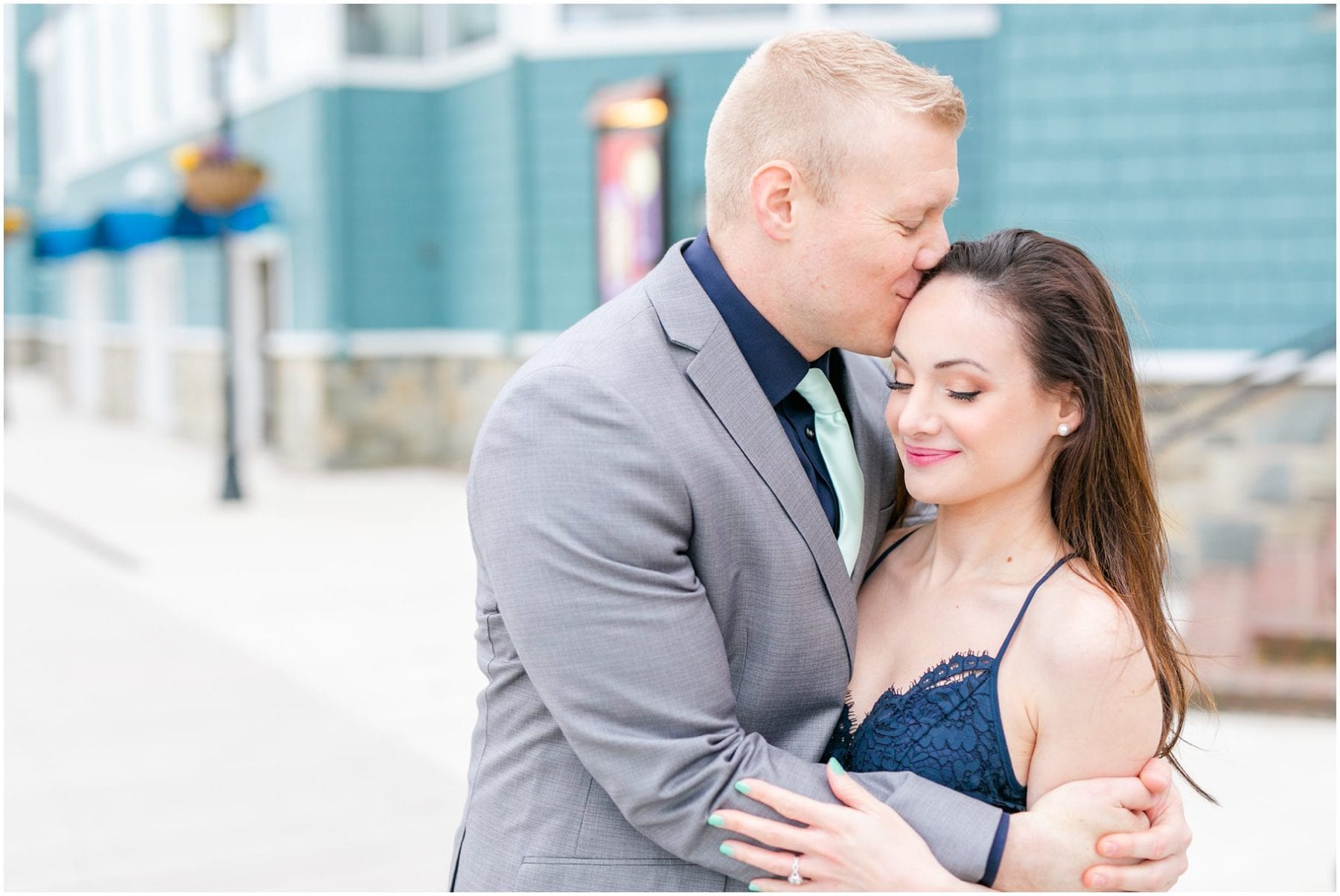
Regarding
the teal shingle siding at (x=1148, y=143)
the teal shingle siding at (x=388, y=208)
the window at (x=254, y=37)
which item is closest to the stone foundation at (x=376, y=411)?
the teal shingle siding at (x=388, y=208)

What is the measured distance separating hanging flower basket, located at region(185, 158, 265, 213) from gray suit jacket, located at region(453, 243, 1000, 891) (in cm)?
1388

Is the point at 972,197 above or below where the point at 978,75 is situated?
below

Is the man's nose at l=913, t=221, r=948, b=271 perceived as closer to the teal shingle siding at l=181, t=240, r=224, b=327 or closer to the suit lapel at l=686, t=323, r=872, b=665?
the suit lapel at l=686, t=323, r=872, b=665

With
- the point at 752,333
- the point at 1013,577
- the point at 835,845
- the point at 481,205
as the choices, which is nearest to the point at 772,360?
the point at 752,333

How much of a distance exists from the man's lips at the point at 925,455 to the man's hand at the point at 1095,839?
525 mm

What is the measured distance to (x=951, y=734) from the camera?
2238 millimetres

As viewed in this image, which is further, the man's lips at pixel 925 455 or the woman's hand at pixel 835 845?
the man's lips at pixel 925 455

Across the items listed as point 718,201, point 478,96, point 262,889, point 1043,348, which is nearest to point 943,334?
point 1043,348

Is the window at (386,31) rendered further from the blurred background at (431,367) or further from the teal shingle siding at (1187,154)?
the teal shingle siding at (1187,154)

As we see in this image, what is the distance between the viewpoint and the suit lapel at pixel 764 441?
2154 mm

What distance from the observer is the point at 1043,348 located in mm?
2230

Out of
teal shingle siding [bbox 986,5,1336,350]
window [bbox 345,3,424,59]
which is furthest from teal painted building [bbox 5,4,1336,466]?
window [bbox 345,3,424,59]

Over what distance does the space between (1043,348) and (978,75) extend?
11.5m

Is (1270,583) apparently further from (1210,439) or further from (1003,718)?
(1003,718)
